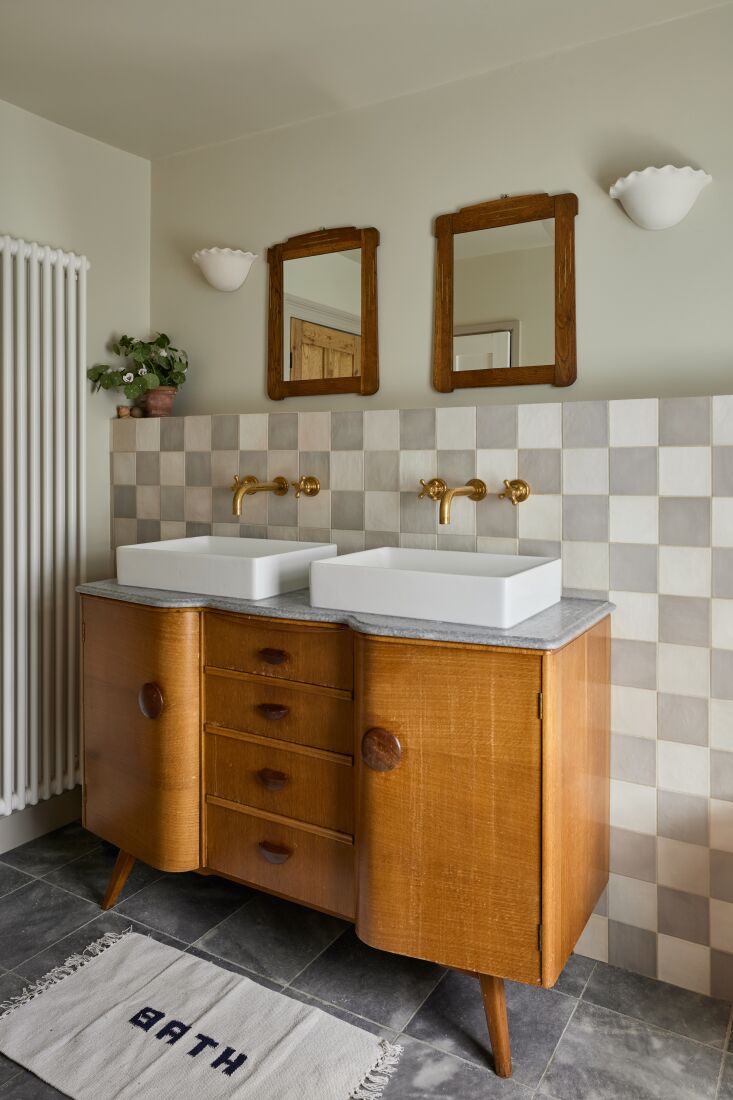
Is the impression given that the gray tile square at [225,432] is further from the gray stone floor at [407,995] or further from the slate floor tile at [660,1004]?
the slate floor tile at [660,1004]

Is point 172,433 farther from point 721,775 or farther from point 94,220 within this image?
point 721,775

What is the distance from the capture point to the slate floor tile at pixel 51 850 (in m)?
2.46

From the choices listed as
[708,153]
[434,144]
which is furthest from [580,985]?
[434,144]

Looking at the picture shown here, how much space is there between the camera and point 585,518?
2.00 m

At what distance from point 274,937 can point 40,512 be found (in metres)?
1.45

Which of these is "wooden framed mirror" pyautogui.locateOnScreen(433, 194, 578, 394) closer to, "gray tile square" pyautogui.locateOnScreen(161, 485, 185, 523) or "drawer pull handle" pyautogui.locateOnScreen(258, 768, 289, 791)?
"gray tile square" pyautogui.locateOnScreen(161, 485, 185, 523)

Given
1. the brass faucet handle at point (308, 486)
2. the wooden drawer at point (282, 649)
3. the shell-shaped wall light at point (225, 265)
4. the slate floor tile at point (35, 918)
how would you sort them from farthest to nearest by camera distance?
the shell-shaped wall light at point (225, 265) → the brass faucet handle at point (308, 486) → the slate floor tile at point (35, 918) → the wooden drawer at point (282, 649)

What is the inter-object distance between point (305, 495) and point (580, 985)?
1495 millimetres

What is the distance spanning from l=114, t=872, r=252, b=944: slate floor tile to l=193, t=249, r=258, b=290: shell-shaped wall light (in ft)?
6.18

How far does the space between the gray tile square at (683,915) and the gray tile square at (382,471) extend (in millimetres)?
1249

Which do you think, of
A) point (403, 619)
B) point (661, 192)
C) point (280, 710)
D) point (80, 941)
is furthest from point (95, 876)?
point (661, 192)

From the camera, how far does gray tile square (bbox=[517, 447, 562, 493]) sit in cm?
204

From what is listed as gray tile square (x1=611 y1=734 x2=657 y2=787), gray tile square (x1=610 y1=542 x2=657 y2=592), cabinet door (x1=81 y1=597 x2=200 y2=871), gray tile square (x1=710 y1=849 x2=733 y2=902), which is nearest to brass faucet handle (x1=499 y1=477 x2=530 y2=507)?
gray tile square (x1=610 y1=542 x2=657 y2=592)

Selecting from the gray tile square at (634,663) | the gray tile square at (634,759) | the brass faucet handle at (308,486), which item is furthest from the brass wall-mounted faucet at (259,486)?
the gray tile square at (634,759)
